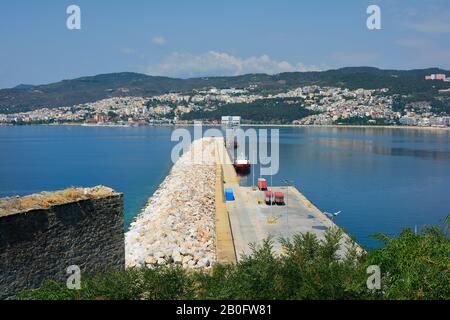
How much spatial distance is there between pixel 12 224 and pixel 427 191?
34.4 meters

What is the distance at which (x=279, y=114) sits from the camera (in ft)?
612

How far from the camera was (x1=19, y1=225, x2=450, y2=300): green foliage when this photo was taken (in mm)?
7098

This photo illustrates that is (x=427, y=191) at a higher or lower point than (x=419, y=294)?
lower

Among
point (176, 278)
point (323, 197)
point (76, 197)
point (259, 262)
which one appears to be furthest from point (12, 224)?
point (323, 197)

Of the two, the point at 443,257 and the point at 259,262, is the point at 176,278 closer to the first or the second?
the point at 259,262

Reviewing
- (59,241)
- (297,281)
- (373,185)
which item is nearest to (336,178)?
(373,185)

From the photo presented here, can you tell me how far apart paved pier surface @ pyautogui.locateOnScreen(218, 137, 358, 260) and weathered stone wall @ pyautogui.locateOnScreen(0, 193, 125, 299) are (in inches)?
173

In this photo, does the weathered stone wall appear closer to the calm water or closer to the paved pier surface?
the paved pier surface

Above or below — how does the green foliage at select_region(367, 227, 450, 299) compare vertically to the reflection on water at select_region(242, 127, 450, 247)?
above

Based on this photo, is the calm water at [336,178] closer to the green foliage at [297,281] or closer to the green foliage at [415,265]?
the green foliage at [415,265]

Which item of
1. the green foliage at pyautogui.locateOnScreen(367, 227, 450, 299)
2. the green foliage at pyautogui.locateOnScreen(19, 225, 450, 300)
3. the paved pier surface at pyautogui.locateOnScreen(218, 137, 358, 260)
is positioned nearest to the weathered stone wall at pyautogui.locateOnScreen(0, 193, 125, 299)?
the green foliage at pyautogui.locateOnScreen(19, 225, 450, 300)

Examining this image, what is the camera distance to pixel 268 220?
20188mm

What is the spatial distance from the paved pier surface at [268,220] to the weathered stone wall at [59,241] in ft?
14.4

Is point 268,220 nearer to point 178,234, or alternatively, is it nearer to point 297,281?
point 178,234
